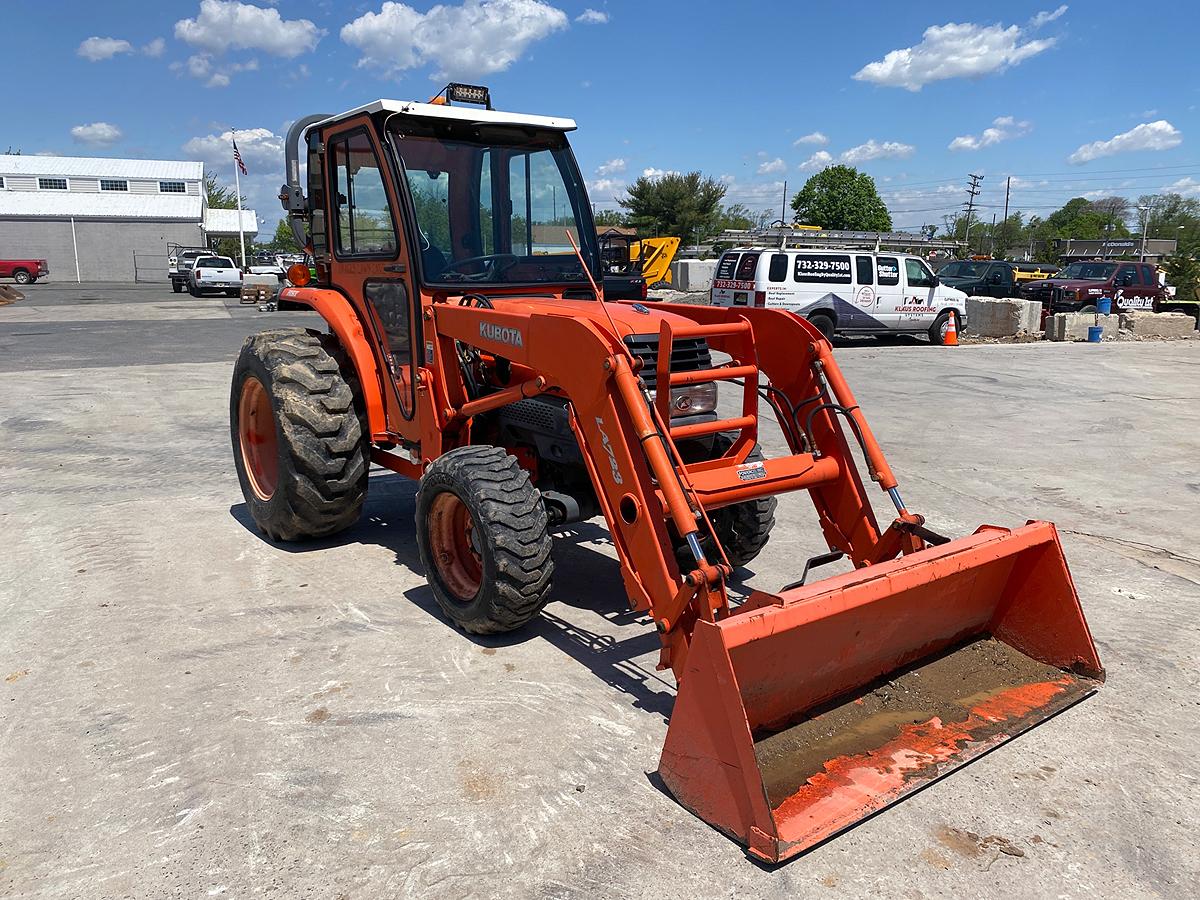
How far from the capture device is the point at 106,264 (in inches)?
2148

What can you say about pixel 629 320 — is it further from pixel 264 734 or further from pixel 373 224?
pixel 264 734

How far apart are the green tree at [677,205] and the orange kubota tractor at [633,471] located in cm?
5397

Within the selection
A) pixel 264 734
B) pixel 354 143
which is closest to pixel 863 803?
pixel 264 734

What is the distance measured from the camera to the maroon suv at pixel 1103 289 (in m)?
23.8

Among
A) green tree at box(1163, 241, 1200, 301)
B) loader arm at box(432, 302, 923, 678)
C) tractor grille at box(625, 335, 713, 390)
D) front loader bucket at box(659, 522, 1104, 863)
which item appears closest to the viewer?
front loader bucket at box(659, 522, 1104, 863)

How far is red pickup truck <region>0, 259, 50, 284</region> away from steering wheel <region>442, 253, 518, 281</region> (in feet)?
148

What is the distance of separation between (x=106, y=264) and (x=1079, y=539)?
59.8 metres

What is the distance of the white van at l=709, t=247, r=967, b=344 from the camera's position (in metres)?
18.2

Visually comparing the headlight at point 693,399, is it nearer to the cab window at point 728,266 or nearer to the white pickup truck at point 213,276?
the cab window at point 728,266

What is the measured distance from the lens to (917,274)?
19875mm

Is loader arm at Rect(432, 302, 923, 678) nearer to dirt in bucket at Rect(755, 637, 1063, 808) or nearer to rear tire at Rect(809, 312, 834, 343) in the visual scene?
dirt in bucket at Rect(755, 637, 1063, 808)

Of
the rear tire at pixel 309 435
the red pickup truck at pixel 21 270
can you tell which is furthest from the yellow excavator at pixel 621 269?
the red pickup truck at pixel 21 270

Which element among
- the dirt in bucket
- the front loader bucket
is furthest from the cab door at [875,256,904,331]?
the dirt in bucket

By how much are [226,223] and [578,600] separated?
6685 centimetres
